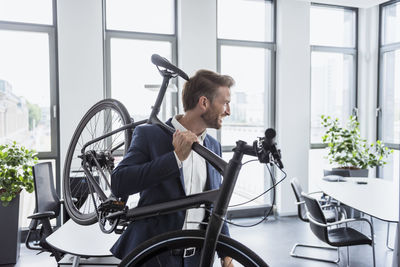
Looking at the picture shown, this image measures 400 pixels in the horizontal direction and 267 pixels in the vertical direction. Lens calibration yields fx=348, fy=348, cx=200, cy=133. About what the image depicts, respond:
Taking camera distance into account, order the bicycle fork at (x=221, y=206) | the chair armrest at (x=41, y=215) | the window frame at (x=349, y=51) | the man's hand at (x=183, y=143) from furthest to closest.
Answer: the window frame at (x=349, y=51) → the chair armrest at (x=41, y=215) → the man's hand at (x=183, y=143) → the bicycle fork at (x=221, y=206)

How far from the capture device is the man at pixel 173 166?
3.57ft

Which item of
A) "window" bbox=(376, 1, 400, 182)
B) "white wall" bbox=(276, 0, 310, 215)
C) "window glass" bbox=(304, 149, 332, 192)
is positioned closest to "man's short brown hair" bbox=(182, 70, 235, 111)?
"white wall" bbox=(276, 0, 310, 215)

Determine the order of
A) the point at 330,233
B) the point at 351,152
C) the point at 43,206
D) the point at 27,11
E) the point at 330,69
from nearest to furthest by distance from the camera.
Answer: the point at 43,206 < the point at 330,233 < the point at 27,11 < the point at 351,152 < the point at 330,69

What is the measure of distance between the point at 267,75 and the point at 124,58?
80.4 inches

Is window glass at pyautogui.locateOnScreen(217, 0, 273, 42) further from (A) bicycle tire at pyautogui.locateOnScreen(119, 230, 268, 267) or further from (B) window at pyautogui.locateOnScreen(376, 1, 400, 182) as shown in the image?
(A) bicycle tire at pyautogui.locateOnScreen(119, 230, 268, 267)

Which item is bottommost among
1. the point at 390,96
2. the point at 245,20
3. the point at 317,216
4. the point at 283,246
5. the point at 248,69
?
the point at 283,246

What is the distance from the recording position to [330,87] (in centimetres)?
534

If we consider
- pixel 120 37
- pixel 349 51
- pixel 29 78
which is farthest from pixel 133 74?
pixel 349 51

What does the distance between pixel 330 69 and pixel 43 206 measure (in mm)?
4410

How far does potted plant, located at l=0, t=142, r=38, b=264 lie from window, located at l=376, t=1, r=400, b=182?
4.81 metres

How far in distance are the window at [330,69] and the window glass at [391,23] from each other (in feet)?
1.32

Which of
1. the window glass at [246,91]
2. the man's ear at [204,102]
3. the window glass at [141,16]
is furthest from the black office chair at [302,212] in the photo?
the window glass at [141,16]

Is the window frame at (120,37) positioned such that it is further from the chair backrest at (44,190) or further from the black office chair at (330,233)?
the black office chair at (330,233)

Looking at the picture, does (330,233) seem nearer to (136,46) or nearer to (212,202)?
(212,202)
